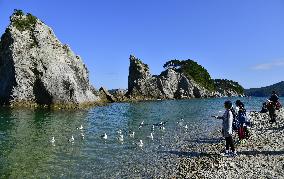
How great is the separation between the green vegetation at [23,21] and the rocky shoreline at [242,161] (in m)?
67.0

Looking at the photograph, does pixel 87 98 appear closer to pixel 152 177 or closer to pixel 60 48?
pixel 60 48

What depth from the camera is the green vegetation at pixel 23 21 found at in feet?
279

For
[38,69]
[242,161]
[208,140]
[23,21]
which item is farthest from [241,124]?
[23,21]

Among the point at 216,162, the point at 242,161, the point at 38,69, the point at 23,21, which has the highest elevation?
the point at 23,21

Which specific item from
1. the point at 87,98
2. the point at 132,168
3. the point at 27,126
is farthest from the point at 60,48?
the point at 132,168

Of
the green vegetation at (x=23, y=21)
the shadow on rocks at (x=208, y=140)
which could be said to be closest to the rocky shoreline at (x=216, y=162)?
the shadow on rocks at (x=208, y=140)

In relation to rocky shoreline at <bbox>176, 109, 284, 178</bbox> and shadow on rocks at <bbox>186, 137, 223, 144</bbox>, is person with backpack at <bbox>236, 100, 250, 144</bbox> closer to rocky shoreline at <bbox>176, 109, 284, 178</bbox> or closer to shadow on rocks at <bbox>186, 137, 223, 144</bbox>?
rocky shoreline at <bbox>176, 109, 284, 178</bbox>

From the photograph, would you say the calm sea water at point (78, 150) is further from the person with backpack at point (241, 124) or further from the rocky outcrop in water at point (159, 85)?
the rocky outcrop in water at point (159, 85)

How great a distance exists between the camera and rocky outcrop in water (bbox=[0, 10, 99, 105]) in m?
79.2

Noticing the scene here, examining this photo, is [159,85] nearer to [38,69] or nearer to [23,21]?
[23,21]

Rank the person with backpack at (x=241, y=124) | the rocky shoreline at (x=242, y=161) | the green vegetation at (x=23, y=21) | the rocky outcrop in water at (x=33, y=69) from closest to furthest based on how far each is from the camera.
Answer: the rocky shoreline at (x=242, y=161) → the person with backpack at (x=241, y=124) → the rocky outcrop in water at (x=33, y=69) → the green vegetation at (x=23, y=21)

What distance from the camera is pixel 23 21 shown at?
86438 millimetres

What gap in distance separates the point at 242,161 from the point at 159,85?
456 ft

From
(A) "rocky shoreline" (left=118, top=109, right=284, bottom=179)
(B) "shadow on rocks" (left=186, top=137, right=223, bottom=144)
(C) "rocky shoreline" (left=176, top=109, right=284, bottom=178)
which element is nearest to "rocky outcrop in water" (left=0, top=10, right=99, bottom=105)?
(B) "shadow on rocks" (left=186, top=137, right=223, bottom=144)
